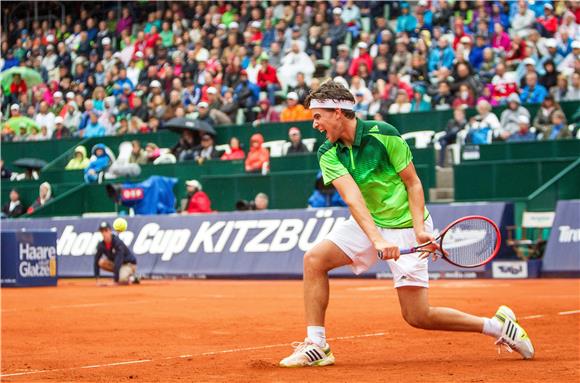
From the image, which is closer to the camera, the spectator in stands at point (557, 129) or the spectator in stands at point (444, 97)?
the spectator in stands at point (557, 129)

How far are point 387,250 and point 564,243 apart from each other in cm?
1180

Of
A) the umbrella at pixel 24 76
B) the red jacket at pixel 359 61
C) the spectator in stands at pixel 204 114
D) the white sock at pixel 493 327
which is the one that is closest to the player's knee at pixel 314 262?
the white sock at pixel 493 327

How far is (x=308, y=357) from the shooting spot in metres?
7.80

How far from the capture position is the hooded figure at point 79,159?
87.1 ft

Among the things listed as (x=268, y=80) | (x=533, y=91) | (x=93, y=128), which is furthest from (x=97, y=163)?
(x=533, y=91)

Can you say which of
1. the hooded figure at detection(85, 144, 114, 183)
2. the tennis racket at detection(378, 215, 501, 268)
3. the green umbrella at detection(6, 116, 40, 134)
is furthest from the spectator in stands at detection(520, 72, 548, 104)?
the green umbrella at detection(6, 116, 40, 134)

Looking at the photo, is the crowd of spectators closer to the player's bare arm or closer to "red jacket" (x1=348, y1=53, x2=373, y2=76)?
"red jacket" (x1=348, y1=53, x2=373, y2=76)

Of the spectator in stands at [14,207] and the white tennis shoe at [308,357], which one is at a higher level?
the white tennis shoe at [308,357]

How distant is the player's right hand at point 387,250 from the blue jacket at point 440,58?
1679 centimetres

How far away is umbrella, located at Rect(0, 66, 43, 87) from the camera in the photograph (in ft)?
109

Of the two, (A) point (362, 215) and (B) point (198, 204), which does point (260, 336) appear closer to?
(A) point (362, 215)

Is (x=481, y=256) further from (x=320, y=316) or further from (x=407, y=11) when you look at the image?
(x=407, y=11)

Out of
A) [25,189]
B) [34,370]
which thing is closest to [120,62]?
[25,189]

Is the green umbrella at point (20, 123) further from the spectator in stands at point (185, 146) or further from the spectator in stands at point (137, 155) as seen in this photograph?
the spectator in stands at point (185, 146)
